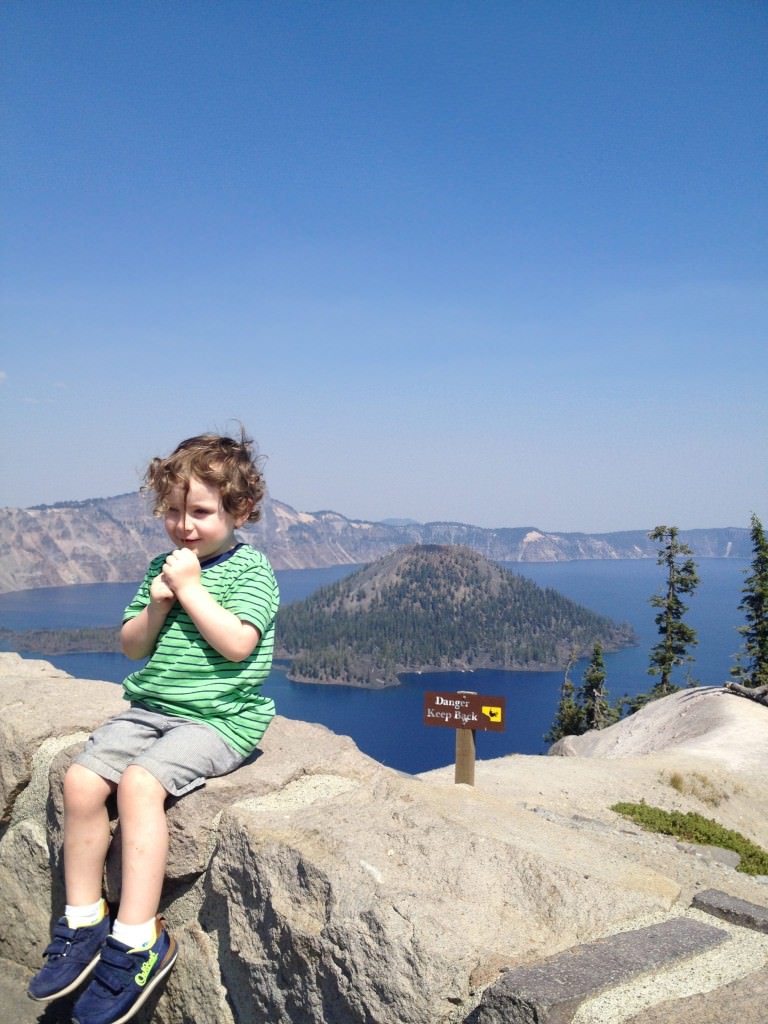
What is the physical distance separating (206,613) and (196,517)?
547 mm

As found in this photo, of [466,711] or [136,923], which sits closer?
[136,923]

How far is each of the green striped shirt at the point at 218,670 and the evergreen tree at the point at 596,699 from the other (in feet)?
131

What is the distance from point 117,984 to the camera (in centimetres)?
304

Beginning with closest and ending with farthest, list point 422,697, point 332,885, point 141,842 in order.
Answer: point 332,885, point 141,842, point 422,697

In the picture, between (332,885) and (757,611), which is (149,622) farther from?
(757,611)

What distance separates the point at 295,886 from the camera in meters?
3.15

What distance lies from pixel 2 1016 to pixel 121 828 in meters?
1.32

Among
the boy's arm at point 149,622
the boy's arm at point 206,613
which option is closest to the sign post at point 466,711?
the boy's arm at point 149,622

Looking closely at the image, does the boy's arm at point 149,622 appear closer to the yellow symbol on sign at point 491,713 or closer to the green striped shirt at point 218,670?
the green striped shirt at point 218,670

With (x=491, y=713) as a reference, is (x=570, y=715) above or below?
below

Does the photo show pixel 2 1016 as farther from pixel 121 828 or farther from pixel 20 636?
pixel 20 636

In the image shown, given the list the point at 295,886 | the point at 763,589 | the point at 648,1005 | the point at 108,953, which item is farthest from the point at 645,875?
the point at 763,589

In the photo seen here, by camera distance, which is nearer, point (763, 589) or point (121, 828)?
point (121, 828)

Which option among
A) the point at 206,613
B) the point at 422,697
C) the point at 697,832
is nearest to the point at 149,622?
the point at 206,613
